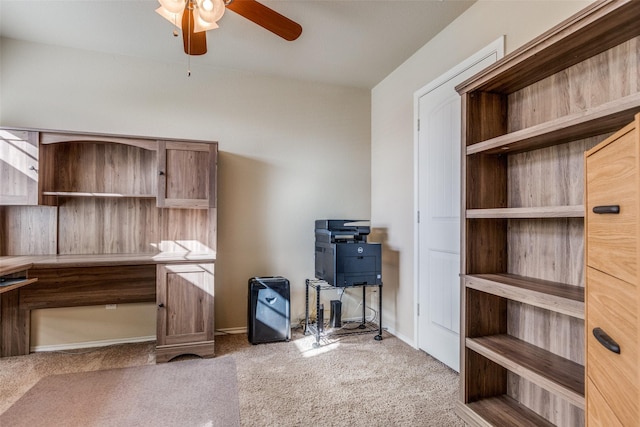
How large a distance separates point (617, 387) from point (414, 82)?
2719 mm

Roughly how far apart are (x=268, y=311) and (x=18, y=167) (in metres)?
2.28

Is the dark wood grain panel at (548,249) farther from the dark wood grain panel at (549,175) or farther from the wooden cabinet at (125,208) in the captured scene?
the wooden cabinet at (125,208)

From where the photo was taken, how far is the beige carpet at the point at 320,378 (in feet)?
6.38

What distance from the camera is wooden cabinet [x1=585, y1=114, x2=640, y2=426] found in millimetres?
848

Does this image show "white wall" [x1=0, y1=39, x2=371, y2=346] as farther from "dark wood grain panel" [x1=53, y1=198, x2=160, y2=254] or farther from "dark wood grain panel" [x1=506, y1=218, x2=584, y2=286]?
"dark wood grain panel" [x1=506, y1=218, x2=584, y2=286]

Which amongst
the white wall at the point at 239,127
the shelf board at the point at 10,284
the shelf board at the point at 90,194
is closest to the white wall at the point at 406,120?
the white wall at the point at 239,127

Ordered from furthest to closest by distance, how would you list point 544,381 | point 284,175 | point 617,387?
1. point 284,175
2. point 544,381
3. point 617,387

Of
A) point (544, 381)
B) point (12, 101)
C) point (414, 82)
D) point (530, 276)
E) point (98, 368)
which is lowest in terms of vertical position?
point (98, 368)

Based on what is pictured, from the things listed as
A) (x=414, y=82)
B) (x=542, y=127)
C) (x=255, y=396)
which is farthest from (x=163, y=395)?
(x=414, y=82)

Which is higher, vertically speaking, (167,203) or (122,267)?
(167,203)

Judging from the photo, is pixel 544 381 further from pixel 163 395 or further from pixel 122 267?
pixel 122 267

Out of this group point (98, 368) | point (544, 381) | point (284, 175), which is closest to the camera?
point (544, 381)

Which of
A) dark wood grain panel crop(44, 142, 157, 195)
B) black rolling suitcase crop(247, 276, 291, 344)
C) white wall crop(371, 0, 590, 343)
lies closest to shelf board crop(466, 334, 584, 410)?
white wall crop(371, 0, 590, 343)

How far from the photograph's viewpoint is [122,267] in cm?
303
